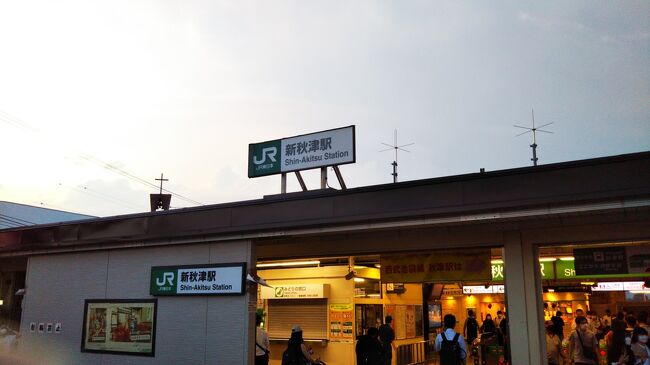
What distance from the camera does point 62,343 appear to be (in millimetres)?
14875

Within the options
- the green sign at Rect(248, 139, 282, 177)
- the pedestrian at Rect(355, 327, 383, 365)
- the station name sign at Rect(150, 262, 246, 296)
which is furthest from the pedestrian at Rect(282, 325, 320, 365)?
the green sign at Rect(248, 139, 282, 177)

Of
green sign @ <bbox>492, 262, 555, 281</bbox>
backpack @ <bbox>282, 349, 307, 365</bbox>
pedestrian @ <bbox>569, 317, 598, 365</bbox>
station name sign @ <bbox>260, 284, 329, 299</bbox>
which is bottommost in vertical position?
backpack @ <bbox>282, 349, 307, 365</bbox>

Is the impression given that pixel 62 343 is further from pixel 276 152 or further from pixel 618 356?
pixel 618 356

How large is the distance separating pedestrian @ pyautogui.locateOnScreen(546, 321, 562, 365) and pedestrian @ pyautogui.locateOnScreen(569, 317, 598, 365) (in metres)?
0.33

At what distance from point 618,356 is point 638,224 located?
2.83 meters

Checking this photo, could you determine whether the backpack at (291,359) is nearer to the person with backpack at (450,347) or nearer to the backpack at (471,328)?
the person with backpack at (450,347)

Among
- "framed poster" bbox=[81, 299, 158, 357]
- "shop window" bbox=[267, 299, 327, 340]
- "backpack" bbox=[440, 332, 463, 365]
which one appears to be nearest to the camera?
"backpack" bbox=[440, 332, 463, 365]

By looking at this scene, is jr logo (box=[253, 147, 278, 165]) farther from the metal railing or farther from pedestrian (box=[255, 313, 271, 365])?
the metal railing

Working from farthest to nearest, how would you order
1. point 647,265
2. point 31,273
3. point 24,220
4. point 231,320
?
point 24,220
point 31,273
point 231,320
point 647,265

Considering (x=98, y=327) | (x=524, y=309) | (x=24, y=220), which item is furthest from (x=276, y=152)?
(x=24, y=220)

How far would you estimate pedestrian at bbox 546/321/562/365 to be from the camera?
11.6 metres

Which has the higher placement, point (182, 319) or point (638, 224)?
point (638, 224)

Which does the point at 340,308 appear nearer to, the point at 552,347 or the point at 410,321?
the point at 410,321

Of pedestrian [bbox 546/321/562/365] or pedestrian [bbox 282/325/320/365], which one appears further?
pedestrian [bbox 546/321/562/365]
